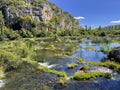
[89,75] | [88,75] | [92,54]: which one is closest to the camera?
[88,75]

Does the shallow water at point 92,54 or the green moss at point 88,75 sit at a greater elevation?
the green moss at point 88,75

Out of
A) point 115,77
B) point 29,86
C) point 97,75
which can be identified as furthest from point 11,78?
point 115,77

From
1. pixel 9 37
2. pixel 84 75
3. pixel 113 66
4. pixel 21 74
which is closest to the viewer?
pixel 84 75

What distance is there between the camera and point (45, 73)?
140ft

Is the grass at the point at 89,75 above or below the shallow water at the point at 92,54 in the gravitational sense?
above

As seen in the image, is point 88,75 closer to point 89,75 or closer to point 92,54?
point 89,75

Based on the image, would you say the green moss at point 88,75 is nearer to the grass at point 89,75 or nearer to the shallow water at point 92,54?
the grass at point 89,75

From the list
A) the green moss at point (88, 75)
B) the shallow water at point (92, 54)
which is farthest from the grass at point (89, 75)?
the shallow water at point (92, 54)

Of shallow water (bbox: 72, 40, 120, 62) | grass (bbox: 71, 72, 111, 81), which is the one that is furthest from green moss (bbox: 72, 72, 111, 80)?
shallow water (bbox: 72, 40, 120, 62)

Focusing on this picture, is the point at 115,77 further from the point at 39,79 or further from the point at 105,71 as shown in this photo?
the point at 39,79

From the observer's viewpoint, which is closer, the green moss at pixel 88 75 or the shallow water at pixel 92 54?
the green moss at pixel 88 75

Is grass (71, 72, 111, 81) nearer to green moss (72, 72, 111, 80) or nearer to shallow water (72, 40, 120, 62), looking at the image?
green moss (72, 72, 111, 80)

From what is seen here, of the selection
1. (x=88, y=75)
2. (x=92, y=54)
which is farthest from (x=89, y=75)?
(x=92, y=54)

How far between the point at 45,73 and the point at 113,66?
1289cm
